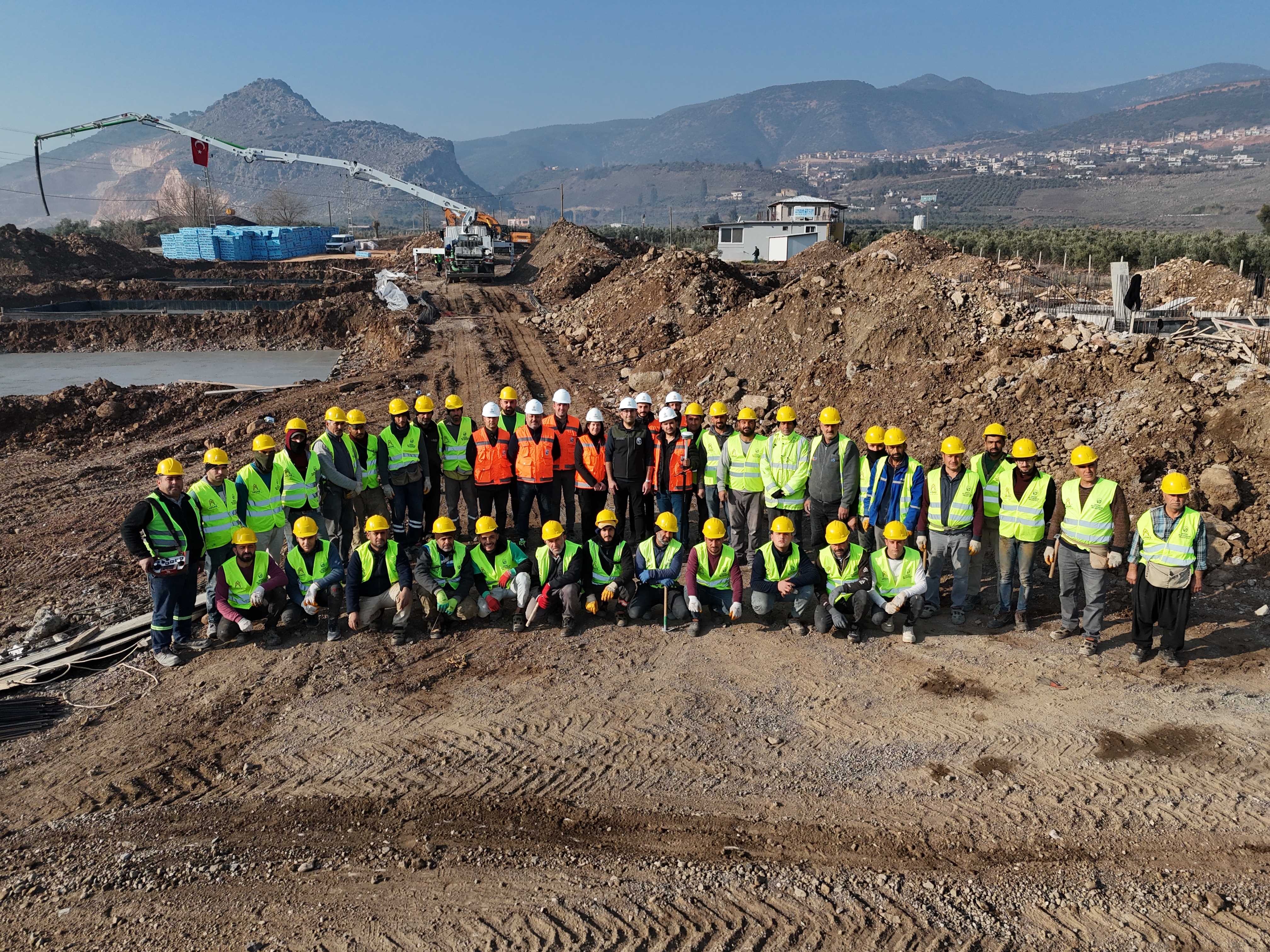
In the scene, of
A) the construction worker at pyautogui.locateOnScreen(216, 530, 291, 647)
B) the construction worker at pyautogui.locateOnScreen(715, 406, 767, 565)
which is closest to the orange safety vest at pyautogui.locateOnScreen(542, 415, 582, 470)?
the construction worker at pyautogui.locateOnScreen(715, 406, 767, 565)

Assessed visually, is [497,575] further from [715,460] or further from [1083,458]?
[1083,458]

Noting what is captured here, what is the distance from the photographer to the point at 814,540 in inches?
336

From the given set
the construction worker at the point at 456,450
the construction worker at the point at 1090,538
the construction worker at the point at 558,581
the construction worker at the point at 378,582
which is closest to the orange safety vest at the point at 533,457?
the construction worker at the point at 456,450

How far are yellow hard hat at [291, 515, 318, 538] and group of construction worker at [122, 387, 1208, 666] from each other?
1.1 inches

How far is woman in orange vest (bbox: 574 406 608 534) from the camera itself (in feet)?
28.9

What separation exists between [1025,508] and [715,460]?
9.80 ft

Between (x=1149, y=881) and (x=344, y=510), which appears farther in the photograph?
(x=344, y=510)

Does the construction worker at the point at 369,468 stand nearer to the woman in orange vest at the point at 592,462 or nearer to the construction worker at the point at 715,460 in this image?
the woman in orange vest at the point at 592,462

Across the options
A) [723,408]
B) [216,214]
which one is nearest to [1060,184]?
[216,214]

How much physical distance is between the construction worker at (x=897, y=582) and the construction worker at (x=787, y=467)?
103cm

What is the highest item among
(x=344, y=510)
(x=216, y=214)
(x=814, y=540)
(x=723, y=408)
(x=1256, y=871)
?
(x=216, y=214)

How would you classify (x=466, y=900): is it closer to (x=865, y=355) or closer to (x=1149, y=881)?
(x=1149, y=881)

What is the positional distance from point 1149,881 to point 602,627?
454 centimetres

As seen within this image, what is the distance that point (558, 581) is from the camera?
7.63m
